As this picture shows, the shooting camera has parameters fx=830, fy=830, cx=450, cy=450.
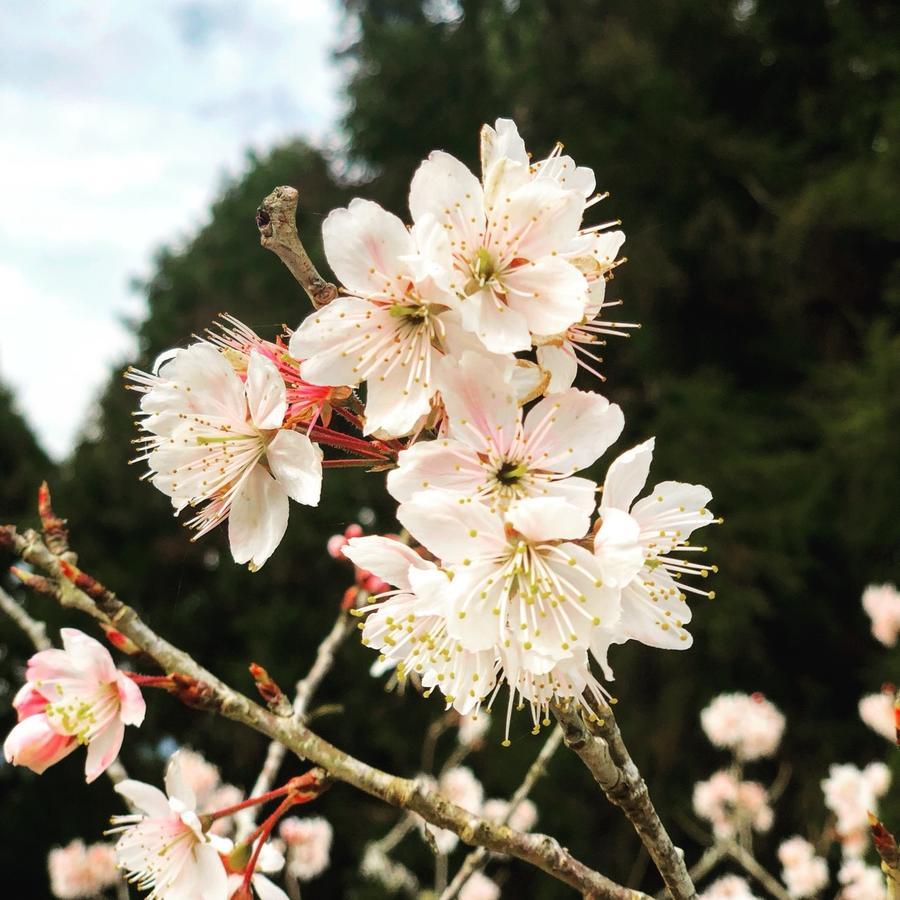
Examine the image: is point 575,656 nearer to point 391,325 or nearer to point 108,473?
point 391,325

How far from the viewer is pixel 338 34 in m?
7.18

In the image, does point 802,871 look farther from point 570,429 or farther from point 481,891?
point 570,429

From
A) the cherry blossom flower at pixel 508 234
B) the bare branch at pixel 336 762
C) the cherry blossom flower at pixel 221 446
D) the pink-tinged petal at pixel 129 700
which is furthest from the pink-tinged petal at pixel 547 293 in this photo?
the pink-tinged petal at pixel 129 700

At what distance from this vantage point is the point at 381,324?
26.1 inches

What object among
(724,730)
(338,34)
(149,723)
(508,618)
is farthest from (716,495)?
(338,34)

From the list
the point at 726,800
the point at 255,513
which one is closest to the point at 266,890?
the point at 255,513

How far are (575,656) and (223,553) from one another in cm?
526

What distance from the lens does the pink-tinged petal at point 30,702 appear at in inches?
32.0

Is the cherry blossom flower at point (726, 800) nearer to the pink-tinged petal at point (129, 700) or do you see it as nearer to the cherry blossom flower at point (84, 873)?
the cherry blossom flower at point (84, 873)

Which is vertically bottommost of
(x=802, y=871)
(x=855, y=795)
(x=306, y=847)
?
(x=802, y=871)

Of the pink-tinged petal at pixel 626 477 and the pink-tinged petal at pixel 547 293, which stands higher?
the pink-tinged petal at pixel 547 293

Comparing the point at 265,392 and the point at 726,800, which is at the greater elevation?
the point at 265,392

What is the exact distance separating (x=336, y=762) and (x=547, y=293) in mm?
433

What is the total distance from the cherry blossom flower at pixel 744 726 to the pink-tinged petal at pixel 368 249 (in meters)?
2.87
